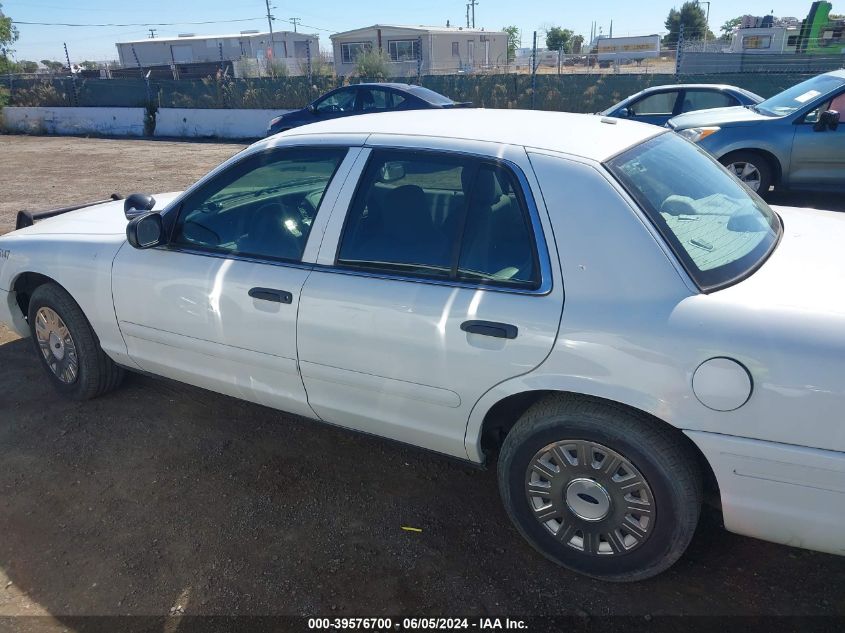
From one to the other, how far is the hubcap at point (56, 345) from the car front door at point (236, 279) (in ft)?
2.04

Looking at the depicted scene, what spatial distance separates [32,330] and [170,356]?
53.3 inches

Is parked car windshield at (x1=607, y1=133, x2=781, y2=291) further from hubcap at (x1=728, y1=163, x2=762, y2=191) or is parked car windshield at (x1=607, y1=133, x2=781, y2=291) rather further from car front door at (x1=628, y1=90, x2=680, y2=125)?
car front door at (x1=628, y1=90, x2=680, y2=125)

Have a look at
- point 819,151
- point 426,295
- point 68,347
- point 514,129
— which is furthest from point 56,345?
point 819,151

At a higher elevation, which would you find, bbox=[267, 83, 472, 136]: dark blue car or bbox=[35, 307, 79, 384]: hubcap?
bbox=[267, 83, 472, 136]: dark blue car

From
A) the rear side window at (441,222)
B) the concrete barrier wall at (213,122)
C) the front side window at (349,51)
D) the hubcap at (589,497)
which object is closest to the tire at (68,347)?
the rear side window at (441,222)

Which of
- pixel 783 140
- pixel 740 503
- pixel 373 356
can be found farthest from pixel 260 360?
pixel 783 140

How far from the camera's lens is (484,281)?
264cm

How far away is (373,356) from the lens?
2857 mm

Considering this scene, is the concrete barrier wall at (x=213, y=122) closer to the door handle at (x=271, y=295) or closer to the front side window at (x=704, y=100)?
the front side window at (x=704, y=100)

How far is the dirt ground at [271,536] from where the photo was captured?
264 cm

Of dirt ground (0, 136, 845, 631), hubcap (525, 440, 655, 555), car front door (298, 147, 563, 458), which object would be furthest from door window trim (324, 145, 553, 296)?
dirt ground (0, 136, 845, 631)

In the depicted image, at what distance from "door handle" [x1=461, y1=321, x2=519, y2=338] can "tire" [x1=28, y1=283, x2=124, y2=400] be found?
2.53 m

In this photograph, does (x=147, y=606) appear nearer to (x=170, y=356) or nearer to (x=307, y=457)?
(x=307, y=457)

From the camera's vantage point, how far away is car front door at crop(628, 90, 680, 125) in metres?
11.4
